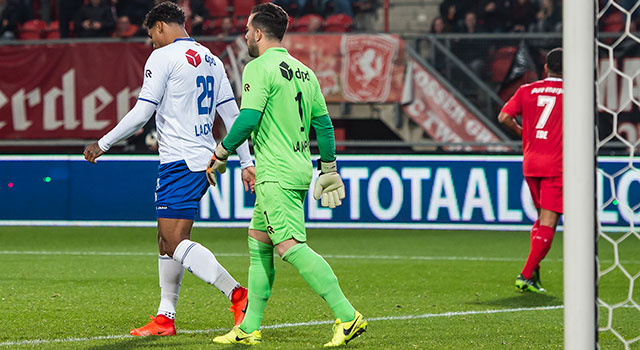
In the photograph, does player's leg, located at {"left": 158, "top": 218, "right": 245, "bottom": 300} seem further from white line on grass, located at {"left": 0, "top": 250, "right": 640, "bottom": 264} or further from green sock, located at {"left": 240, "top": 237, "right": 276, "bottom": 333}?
white line on grass, located at {"left": 0, "top": 250, "right": 640, "bottom": 264}

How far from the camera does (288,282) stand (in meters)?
8.48

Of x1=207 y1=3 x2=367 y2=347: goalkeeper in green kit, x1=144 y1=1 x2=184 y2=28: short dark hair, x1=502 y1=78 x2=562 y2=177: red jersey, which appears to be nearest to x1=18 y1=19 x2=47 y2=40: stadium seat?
x1=502 y1=78 x2=562 y2=177: red jersey

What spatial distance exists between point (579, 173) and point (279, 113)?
1995mm

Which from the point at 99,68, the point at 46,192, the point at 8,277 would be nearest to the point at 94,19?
the point at 99,68

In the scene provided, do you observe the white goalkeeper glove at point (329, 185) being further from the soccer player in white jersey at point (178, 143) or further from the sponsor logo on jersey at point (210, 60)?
the sponsor logo on jersey at point (210, 60)

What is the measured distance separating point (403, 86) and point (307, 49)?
4.66 feet

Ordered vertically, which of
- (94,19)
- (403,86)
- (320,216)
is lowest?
(320,216)

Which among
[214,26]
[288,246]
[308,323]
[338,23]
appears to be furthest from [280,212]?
[338,23]

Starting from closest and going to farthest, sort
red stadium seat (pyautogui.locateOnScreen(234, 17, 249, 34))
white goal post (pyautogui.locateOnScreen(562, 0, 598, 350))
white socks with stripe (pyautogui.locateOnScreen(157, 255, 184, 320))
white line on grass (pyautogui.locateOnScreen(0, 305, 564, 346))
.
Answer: white goal post (pyautogui.locateOnScreen(562, 0, 598, 350)) → white line on grass (pyautogui.locateOnScreen(0, 305, 564, 346)) → white socks with stripe (pyautogui.locateOnScreen(157, 255, 184, 320)) → red stadium seat (pyautogui.locateOnScreen(234, 17, 249, 34))

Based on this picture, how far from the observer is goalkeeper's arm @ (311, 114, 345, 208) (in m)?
5.38

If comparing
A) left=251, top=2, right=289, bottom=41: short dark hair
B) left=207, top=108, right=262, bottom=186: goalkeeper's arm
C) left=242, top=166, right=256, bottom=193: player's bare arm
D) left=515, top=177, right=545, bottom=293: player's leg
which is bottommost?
left=515, top=177, right=545, bottom=293: player's leg

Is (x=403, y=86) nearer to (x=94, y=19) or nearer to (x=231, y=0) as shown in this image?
(x=231, y=0)

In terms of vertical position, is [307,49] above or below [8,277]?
above

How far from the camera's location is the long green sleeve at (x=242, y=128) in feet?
16.8
